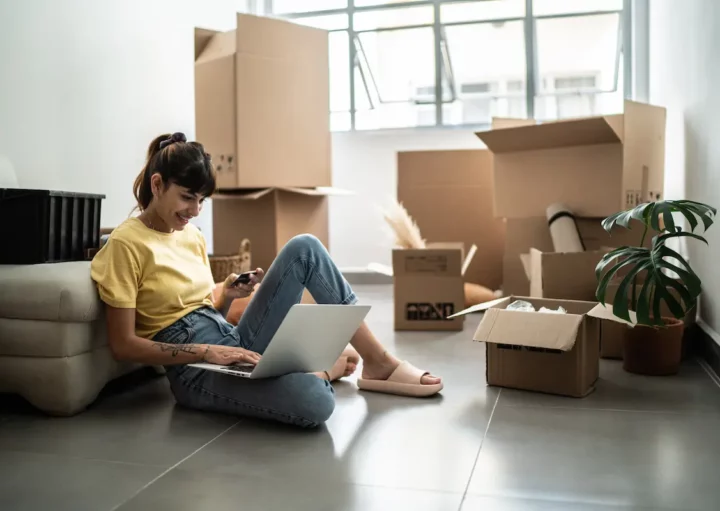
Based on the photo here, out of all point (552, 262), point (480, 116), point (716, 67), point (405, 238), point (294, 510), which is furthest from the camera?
point (480, 116)

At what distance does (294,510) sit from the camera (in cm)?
129

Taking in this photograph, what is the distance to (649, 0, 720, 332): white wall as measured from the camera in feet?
7.78

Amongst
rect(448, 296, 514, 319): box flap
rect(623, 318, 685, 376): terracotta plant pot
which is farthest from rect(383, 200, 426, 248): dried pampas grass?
rect(623, 318, 685, 376): terracotta plant pot

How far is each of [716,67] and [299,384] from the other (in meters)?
1.70

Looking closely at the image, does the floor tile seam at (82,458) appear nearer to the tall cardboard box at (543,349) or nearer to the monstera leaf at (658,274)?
the tall cardboard box at (543,349)

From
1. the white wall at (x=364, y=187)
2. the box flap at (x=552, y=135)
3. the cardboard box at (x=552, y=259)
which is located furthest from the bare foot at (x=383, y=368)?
the white wall at (x=364, y=187)

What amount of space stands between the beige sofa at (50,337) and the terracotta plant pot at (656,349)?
5.42ft

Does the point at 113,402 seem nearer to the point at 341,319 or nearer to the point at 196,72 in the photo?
the point at 341,319

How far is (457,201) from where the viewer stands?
3.96 meters

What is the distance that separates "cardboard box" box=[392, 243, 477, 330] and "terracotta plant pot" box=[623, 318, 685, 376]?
947 millimetres

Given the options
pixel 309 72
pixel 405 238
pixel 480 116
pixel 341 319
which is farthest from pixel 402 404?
pixel 480 116

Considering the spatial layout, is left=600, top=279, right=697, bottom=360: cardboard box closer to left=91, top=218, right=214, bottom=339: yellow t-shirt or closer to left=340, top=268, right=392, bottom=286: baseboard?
left=91, top=218, right=214, bottom=339: yellow t-shirt

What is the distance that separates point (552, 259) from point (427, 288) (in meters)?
0.75

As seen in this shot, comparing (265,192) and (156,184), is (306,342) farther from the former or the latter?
(265,192)
